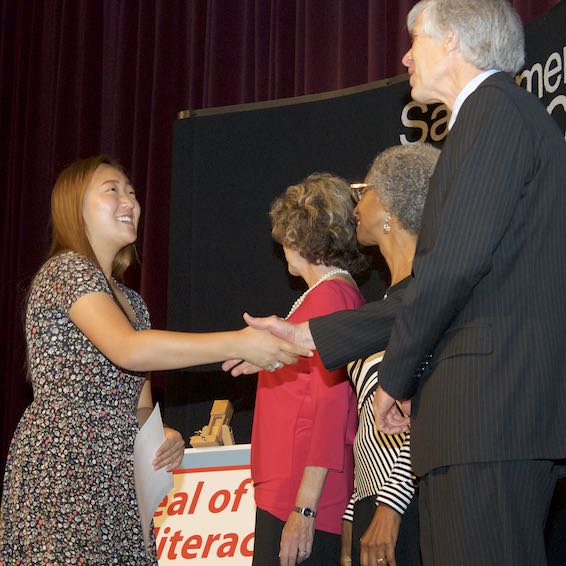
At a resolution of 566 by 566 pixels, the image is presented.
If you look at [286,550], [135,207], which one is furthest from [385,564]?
[135,207]

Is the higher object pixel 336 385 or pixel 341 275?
pixel 341 275

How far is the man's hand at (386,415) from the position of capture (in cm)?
181

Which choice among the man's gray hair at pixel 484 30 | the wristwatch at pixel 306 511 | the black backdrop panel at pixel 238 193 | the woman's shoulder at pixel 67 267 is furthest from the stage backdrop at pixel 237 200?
the man's gray hair at pixel 484 30

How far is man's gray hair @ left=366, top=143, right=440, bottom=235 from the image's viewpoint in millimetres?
2508

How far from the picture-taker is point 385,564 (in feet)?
7.29

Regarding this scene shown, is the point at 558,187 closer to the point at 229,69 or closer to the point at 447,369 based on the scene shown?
the point at 447,369

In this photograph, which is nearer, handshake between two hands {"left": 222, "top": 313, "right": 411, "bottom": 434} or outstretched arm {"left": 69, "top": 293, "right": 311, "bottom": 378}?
outstretched arm {"left": 69, "top": 293, "right": 311, "bottom": 378}

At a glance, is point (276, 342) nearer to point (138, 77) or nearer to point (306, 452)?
point (306, 452)

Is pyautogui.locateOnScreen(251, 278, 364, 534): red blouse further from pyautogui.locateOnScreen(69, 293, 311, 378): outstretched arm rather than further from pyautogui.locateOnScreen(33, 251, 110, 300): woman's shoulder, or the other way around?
pyautogui.locateOnScreen(33, 251, 110, 300): woman's shoulder

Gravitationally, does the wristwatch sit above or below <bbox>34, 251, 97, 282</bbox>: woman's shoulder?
below

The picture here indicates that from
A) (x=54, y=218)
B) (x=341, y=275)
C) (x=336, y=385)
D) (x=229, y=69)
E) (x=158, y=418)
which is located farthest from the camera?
(x=229, y=69)

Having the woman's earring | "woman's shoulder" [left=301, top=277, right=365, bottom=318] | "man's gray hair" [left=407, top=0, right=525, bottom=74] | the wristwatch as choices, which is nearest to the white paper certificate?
the wristwatch

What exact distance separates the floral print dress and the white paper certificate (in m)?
0.03

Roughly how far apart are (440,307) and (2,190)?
467 centimetres
